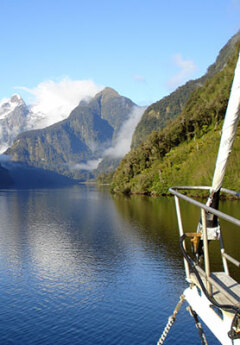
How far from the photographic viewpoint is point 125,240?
47219 millimetres

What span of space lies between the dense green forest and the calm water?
63.9m

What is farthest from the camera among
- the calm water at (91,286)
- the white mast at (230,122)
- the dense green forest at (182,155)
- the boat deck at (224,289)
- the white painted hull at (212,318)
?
the dense green forest at (182,155)

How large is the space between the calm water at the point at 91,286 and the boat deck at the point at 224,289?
12684 millimetres

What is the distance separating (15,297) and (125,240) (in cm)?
2203

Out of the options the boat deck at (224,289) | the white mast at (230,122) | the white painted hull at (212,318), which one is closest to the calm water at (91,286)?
the white painted hull at (212,318)

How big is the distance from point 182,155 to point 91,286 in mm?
104618

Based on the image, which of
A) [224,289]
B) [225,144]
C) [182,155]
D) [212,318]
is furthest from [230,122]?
[182,155]

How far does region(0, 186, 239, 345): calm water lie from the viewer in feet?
69.3

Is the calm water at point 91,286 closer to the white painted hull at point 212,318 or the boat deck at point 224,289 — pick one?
the white painted hull at point 212,318

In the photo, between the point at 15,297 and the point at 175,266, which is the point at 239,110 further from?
the point at 175,266

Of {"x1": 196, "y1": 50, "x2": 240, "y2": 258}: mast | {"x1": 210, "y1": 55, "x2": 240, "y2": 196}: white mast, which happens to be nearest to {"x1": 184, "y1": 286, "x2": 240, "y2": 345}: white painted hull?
{"x1": 196, "y1": 50, "x2": 240, "y2": 258}: mast

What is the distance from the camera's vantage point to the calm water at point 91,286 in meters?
21.1

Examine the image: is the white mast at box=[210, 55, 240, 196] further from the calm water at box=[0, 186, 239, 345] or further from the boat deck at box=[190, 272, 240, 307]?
the calm water at box=[0, 186, 239, 345]

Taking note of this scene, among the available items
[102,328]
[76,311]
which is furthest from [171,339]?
[76,311]
